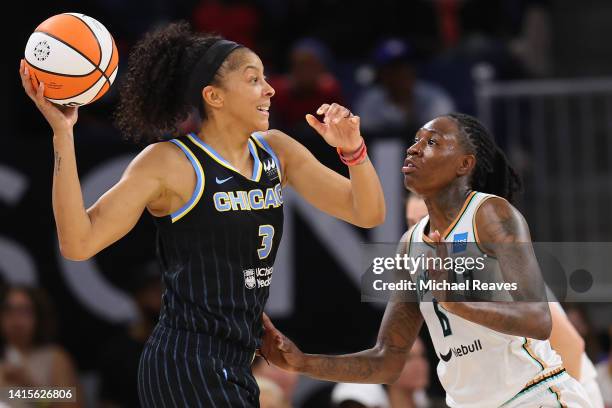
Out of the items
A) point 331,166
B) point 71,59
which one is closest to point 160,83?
point 71,59

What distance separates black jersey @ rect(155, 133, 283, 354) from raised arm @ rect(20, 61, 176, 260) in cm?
16

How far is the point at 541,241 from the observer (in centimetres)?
838

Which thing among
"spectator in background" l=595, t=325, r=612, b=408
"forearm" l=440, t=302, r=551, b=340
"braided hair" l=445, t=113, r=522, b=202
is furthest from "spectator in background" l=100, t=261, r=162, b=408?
"forearm" l=440, t=302, r=551, b=340

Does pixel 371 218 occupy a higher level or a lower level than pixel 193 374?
higher

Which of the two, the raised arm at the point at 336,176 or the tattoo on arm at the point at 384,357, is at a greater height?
the raised arm at the point at 336,176

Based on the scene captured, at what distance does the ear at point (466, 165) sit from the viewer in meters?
4.67

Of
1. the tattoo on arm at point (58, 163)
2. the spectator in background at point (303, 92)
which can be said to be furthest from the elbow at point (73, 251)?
the spectator in background at point (303, 92)

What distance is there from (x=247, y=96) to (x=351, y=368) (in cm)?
126

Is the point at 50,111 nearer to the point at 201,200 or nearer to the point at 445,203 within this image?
the point at 201,200

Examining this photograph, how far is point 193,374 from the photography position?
4195mm

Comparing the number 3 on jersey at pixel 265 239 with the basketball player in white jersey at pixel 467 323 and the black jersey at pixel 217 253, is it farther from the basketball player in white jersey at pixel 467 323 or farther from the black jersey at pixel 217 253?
the basketball player in white jersey at pixel 467 323

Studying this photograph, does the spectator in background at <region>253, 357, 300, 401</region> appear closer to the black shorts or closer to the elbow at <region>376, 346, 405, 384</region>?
the elbow at <region>376, 346, 405, 384</region>

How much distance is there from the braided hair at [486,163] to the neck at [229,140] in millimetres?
960

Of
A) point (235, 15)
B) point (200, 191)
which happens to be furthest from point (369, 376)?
point (235, 15)
